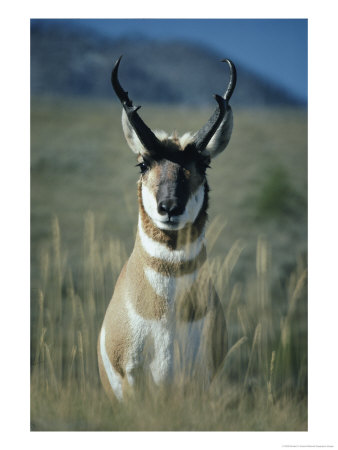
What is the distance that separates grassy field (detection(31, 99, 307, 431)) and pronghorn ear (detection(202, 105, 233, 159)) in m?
0.95

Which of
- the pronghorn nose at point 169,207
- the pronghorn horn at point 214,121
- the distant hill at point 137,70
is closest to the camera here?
the pronghorn nose at point 169,207

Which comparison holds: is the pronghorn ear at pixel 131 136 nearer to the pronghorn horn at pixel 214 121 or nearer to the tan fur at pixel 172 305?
the tan fur at pixel 172 305

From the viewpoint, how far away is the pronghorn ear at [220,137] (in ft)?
13.8

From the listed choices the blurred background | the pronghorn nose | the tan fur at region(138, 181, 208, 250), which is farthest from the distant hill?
the pronghorn nose

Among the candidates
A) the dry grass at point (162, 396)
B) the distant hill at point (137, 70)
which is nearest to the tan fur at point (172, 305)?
the dry grass at point (162, 396)

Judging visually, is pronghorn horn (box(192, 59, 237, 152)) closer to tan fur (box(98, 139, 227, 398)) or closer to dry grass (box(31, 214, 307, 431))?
tan fur (box(98, 139, 227, 398))

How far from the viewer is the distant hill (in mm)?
5570

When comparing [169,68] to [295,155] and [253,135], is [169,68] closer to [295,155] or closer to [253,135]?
[295,155]

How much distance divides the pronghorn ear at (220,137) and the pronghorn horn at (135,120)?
1.52 ft

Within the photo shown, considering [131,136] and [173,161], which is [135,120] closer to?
[131,136]

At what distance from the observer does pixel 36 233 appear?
6629 mm
